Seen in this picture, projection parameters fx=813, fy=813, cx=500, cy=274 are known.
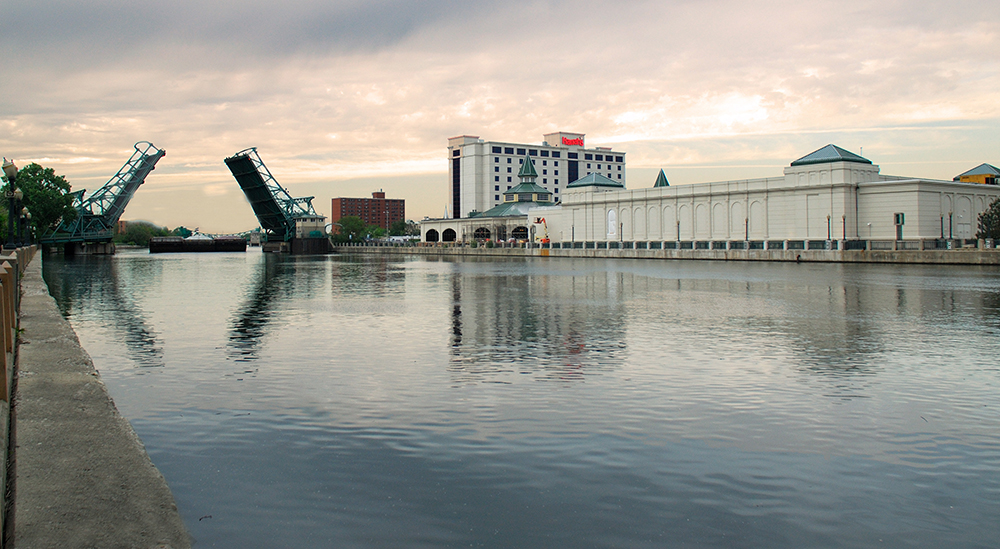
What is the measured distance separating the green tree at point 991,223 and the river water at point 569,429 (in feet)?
217

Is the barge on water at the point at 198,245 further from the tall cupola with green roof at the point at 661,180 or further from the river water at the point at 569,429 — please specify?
the river water at the point at 569,429

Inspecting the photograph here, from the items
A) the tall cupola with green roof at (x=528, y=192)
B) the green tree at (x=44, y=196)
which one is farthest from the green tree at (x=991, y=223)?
the green tree at (x=44, y=196)

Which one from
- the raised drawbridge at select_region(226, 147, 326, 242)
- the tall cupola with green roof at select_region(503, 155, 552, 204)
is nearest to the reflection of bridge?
the raised drawbridge at select_region(226, 147, 326, 242)

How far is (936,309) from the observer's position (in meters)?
24.1

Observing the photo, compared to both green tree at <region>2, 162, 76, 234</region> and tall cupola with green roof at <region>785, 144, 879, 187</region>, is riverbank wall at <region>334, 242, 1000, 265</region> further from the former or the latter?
green tree at <region>2, 162, 76, 234</region>

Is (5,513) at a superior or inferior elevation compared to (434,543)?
superior

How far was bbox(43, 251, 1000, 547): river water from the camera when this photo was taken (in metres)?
6.19

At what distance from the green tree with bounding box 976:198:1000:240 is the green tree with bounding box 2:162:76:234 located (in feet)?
334

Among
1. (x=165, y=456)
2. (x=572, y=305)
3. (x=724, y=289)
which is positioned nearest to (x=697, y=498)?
(x=165, y=456)

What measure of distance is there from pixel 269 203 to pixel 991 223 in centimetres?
8573

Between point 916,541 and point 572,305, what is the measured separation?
20483 mm

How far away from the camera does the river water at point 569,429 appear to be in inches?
244

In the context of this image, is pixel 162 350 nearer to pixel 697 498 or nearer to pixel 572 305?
pixel 697 498

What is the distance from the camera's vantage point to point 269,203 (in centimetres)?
11162
